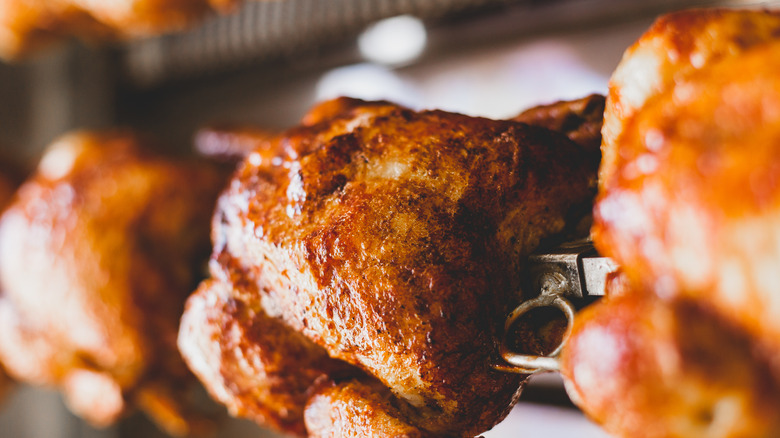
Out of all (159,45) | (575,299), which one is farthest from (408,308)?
(159,45)

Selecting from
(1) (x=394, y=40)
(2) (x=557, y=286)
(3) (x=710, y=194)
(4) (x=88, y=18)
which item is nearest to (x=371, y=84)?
(1) (x=394, y=40)

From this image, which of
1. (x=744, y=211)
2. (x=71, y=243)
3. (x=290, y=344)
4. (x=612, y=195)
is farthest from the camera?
(x=71, y=243)

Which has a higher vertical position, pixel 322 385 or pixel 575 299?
pixel 575 299

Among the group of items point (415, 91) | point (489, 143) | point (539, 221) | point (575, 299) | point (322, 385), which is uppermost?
point (415, 91)

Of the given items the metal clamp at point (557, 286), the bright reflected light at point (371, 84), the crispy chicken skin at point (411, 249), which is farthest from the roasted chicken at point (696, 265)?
the bright reflected light at point (371, 84)

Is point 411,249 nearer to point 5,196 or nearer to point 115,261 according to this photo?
point 115,261

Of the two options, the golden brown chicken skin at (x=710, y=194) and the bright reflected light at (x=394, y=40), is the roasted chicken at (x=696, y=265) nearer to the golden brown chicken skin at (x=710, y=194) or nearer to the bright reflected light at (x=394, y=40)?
the golden brown chicken skin at (x=710, y=194)

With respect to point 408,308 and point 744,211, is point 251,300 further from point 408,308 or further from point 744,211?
point 744,211
